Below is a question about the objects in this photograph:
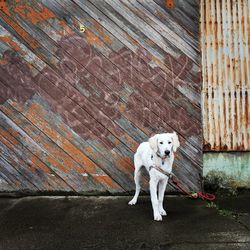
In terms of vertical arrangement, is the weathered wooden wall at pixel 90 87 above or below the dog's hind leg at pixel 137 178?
above

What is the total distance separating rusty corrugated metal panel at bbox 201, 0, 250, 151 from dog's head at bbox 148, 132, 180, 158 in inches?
47.5

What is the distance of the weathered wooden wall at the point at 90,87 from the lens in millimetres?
5512

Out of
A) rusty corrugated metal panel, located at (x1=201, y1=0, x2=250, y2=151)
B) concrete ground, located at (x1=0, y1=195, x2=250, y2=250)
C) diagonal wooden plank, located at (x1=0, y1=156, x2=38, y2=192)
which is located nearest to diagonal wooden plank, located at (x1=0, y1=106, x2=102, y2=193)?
concrete ground, located at (x1=0, y1=195, x2=250, y2=250)

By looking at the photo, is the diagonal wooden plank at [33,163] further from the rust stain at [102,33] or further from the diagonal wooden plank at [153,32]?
the diagonal wooden plank at [153,32]

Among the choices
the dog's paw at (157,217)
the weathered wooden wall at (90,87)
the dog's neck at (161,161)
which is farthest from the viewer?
the weathered wooden wall at (90,87)

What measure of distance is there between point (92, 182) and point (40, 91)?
1.54 metres

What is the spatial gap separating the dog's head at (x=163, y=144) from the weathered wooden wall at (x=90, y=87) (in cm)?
102

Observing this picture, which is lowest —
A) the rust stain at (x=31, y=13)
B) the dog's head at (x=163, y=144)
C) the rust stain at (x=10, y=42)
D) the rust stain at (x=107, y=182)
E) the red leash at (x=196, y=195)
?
the red leash at (x=196, y=195)

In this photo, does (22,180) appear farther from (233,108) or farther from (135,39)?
(233,108)

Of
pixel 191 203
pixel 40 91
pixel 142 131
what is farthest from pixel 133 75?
pixel 191 203

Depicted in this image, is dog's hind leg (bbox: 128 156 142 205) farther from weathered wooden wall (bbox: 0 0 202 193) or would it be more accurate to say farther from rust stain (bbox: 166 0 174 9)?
rust stain (bbox: 166 0 174 9)

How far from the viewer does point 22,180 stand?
5543 millimetres

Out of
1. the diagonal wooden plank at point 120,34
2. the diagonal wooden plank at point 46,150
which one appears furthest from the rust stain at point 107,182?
the diagonal wooden plank at point 120,34

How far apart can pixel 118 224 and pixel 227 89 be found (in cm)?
260
